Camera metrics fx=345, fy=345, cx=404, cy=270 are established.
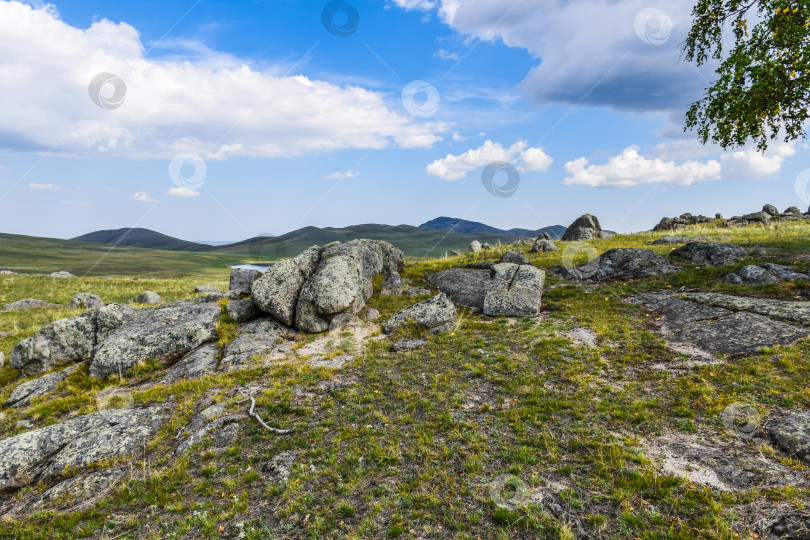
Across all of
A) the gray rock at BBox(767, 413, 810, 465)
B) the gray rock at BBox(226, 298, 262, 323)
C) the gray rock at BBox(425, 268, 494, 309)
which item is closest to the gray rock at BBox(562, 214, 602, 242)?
the gray rock at BBox(425, 268, 494, 309)

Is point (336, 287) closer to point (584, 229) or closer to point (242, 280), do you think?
point (242, 280)

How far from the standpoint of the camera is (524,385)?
13.1 meters

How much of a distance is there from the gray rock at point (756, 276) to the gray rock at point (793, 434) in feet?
47.4

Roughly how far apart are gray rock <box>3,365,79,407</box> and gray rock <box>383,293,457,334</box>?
54.1ft

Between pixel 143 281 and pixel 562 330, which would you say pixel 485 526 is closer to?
pixel 562 330

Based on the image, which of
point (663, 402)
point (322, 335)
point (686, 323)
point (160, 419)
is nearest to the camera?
point (663, 402)

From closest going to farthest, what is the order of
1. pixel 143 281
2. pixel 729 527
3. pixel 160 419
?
pixel 729 527 < pixel 160 419 < pixel 143 281

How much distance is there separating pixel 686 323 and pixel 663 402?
7864 mm

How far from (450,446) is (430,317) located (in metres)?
10.7

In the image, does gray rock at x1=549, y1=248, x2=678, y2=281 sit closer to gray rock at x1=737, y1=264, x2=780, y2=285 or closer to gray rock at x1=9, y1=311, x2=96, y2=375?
gray rock at x1=737, y1=264, x2=780, y2=285

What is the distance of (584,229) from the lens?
49094mm

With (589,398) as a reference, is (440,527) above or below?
below

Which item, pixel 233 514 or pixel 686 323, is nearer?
pixel 233 514

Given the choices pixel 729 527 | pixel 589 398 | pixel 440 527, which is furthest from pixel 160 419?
pixel 729 527
